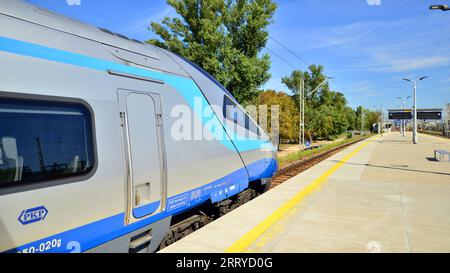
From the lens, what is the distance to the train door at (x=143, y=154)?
3.79 metres

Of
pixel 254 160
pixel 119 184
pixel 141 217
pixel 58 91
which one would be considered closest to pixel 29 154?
pixel 58 91

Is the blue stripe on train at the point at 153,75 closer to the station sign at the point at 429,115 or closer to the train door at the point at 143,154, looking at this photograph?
the train door at the point at 143,154

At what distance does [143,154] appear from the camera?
13.1 ft

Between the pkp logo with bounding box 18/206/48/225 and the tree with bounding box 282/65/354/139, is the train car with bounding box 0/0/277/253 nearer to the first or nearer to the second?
the pkp logo with bounding box 18/206/48/225

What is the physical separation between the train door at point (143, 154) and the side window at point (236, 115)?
227 centimetres

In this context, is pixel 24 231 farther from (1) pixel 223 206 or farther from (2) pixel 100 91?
(1) pixel 223 206

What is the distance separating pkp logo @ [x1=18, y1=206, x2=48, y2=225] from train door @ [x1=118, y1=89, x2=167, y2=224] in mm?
996

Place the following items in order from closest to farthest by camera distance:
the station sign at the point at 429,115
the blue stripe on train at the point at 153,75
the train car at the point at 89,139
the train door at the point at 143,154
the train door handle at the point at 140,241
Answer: the train car at the point at 89,139 < the blue stripe on train at the point at 153,75 < the train door at the point at 143,154 < the train door handle at the point at 140,241 < the station sign at the point at 429,115

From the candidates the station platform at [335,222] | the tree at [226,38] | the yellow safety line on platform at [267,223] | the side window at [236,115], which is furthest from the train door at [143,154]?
the tree at [226,38]

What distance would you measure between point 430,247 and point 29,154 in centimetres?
515

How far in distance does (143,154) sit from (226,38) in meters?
15.9

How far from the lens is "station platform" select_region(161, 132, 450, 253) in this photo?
15.3 feet

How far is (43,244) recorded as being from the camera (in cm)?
286

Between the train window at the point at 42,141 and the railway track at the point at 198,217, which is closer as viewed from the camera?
the train window at the point at 42,141
